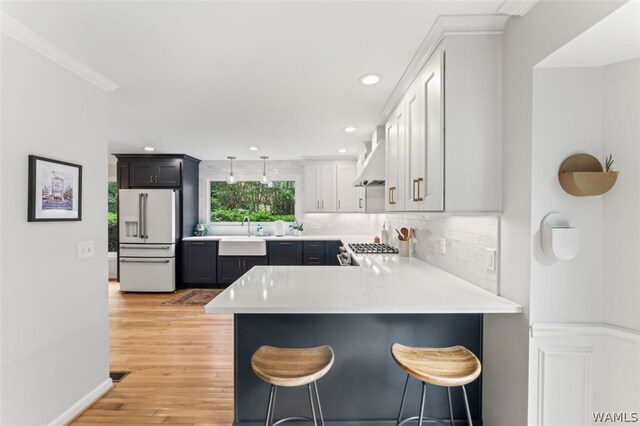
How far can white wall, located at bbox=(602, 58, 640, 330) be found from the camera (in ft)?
4.06

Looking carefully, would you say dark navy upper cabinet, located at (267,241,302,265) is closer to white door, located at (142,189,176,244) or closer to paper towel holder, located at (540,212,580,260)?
white door, located at (142,189,176,244)

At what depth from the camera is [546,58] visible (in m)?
1.29

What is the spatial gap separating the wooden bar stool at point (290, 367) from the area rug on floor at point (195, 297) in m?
3.16

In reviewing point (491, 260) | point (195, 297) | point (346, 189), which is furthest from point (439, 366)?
point (195, 297)

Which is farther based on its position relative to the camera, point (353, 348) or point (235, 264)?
point (235, 264)

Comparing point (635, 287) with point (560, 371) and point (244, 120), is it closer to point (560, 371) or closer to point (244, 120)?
point (560, 371)

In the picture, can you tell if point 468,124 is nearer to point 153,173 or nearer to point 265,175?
point 265,175

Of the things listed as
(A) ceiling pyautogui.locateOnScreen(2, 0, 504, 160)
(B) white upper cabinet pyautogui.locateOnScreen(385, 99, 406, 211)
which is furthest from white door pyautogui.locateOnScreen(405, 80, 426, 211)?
(A) ceiling pyautogui.locateOnScreen(2, 0, 504, 160)

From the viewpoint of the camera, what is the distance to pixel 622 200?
4.18 ft

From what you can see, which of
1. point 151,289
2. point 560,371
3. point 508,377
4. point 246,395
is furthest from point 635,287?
point 151,289

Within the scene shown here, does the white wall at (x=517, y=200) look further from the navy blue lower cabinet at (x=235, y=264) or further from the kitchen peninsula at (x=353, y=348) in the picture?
the navy blue lower cabinet at (x=235, y=264)

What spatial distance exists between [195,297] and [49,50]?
12.3 ft

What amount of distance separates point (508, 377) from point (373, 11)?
1.96 m

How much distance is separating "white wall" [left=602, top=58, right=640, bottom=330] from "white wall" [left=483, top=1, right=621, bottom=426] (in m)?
0.31
